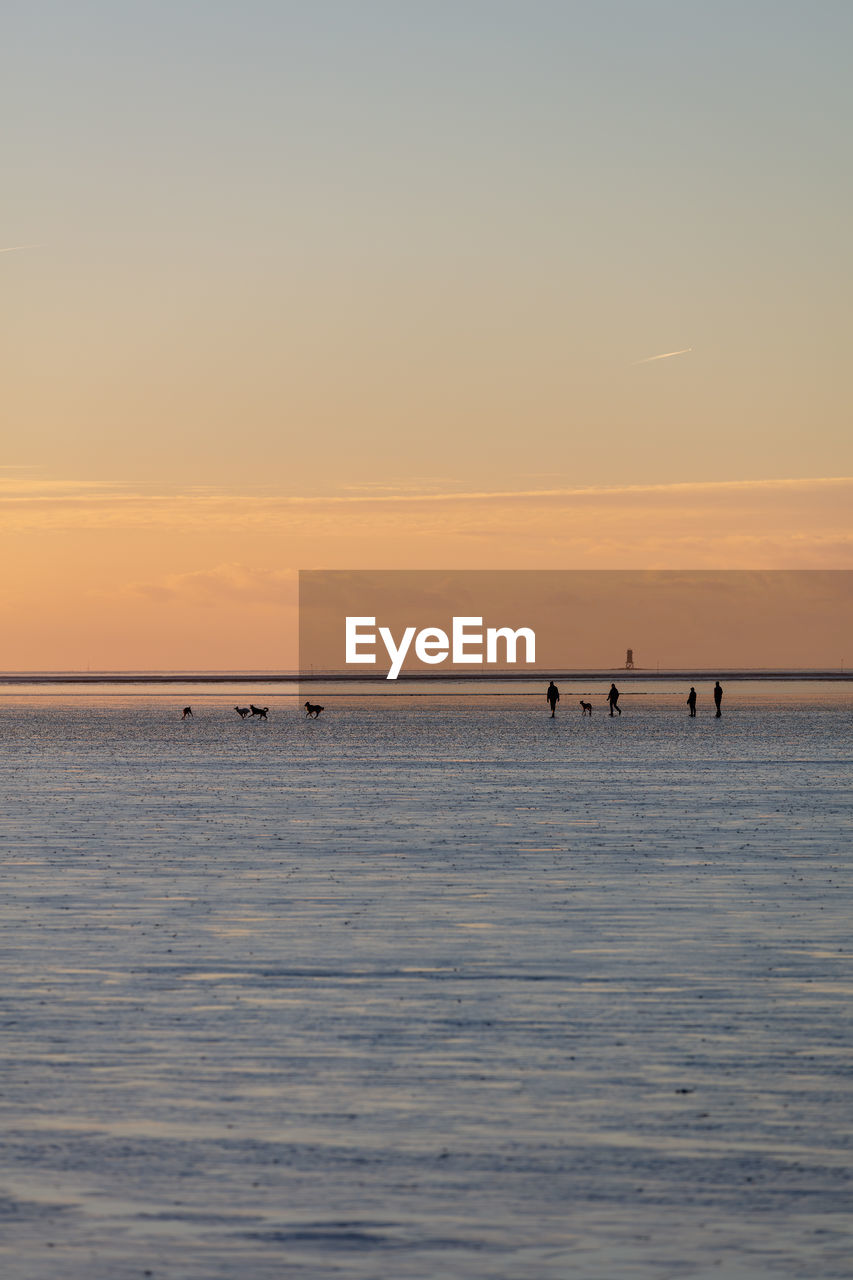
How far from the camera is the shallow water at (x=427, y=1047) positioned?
28.0 ft

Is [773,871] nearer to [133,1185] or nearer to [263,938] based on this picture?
[263,938]

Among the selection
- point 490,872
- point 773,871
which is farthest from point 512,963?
point 773,871

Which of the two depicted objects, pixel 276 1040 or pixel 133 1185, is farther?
pixel 276 1040

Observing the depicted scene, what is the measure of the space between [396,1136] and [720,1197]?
2.22 m

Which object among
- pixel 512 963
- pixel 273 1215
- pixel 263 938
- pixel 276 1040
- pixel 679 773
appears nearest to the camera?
pixel 273 1215

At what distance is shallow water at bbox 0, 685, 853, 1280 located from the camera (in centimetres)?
853

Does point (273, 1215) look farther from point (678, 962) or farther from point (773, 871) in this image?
point (773, 871)

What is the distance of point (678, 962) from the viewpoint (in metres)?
15.6

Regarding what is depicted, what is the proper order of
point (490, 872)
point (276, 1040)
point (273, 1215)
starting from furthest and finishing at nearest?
point (490, 872), point (276, 1040), point (273, 1215)

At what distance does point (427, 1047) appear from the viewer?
12.3m

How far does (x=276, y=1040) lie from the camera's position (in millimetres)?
12500

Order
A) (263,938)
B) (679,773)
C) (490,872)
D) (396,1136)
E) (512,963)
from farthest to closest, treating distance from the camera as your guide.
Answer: (679,773), (490,872), (263,938), (512,963), (396,1136)

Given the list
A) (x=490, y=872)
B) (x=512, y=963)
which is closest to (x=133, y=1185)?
(x=512, y=963)

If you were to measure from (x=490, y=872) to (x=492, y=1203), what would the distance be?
1291cm
